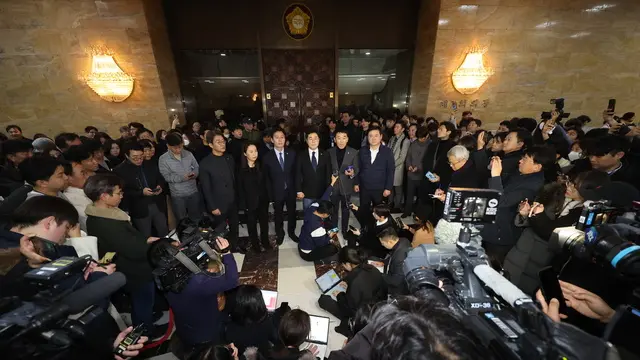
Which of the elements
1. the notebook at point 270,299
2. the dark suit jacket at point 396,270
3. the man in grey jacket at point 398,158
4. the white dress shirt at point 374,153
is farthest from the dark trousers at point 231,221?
the man in grey jacket at point 398,158

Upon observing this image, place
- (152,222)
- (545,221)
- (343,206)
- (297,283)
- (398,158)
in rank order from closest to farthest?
(545,221), (297,283), (152,222), (343,206), (398,158)

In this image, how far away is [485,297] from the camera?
1052 mm

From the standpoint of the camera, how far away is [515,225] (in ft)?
7.36

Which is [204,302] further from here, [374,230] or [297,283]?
[374,230]

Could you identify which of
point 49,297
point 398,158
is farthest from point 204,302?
point 398,158

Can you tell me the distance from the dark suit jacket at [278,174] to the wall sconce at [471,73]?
4.95 m

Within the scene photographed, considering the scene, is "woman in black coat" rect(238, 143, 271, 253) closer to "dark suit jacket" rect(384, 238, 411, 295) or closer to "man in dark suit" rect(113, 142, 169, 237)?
"man in dark suit" rect(113, 142, 169, 237)

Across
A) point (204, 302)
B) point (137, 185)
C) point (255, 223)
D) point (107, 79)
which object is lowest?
point (255, 223)

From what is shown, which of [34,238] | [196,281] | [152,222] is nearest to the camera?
[34,238]

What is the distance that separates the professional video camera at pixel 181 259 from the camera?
4.61 ft

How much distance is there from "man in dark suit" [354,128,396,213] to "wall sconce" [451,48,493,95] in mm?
4074

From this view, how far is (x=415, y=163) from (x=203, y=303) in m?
3.43

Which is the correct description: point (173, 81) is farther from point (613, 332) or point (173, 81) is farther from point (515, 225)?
point (613, 332)

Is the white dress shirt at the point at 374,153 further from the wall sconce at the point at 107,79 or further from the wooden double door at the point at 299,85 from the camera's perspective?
the wall sconce at the point at 107,79
